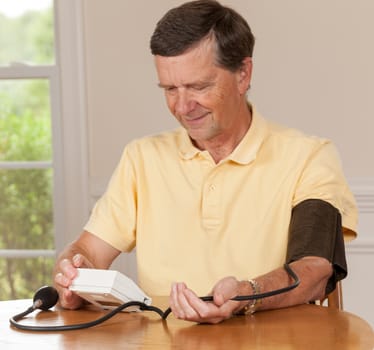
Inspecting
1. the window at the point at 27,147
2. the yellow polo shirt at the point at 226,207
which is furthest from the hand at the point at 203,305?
the window at the point at 27,147

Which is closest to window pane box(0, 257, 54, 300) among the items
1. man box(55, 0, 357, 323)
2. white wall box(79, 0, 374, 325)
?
white wall box(79, 0, 374, 325)

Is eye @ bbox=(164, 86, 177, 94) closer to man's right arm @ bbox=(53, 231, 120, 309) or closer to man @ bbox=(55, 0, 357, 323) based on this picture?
man @ bbox=(55, 0, 357, 323)

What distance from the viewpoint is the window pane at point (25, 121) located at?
13.4 ft

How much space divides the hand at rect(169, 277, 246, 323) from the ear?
0.71 meters

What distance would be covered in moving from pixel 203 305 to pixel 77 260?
45 centimetres

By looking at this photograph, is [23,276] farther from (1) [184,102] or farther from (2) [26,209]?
(1) [184,102]

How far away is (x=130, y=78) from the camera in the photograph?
3854 millimetres

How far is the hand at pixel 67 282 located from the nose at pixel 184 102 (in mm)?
460

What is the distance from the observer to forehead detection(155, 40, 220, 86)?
7.81 ft

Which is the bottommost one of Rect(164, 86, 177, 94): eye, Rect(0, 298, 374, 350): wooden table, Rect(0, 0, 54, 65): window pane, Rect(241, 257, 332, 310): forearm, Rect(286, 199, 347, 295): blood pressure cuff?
Rect(0, 298, 374, 350): wooden table

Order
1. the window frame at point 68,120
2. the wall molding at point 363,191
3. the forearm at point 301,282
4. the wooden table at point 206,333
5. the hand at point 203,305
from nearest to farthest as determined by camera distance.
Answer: the wooden table at point 206,333
the hand at point 203,305
the forearm at point 301,282
the wall molding at point 363,191
the window frame at point 68,120

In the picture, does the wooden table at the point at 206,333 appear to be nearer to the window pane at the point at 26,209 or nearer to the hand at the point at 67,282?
the hand at the point at 67,282

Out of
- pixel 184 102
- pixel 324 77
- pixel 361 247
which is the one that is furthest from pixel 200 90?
pixel 361 247

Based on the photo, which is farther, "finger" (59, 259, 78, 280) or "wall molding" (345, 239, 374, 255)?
"wall molding" (345, 239, 374, 255)
